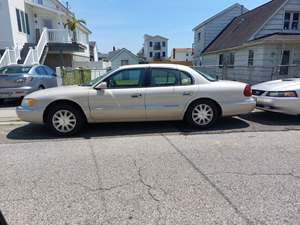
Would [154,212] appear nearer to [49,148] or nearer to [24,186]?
[24,186]

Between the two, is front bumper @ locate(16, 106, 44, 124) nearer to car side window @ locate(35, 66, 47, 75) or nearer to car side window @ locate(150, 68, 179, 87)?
car side window @ locate(150, 68, 179, 87)

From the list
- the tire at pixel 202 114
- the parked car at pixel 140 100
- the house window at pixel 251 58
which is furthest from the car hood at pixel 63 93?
the house window at pixel 251 58

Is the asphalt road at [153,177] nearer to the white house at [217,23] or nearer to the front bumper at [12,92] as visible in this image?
the front bumper at [12,92]

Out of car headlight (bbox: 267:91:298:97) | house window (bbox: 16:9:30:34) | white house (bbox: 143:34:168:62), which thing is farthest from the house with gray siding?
white house (bbox: 143:34:168:62)

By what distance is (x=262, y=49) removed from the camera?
14.0 m

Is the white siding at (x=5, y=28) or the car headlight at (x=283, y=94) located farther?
the white siding at (x=5, y=28)

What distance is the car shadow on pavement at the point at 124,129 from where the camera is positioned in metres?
5.14

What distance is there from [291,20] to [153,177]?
685 inches

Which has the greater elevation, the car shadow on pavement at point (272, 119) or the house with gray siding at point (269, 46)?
the house with gray siding at point (269, 46)

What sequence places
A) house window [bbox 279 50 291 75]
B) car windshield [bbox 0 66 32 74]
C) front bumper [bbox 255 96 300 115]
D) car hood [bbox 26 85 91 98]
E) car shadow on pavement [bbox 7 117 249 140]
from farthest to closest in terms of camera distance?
house window [bbox 279 50 291 75] < car windshield [bbox 0 66 32 74] < front bumper [bbox 255 96 300 115] < car shadow on pavement [bbox 7 117 249 140] < car hood [bbox 26 85 91 98]

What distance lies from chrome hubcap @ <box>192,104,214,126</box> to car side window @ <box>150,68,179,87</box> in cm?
81

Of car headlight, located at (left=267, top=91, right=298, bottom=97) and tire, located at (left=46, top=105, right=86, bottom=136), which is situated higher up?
car headlight, located at (left=267, top=91, right=298, bottom=97)

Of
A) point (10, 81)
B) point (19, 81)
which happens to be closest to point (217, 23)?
point (19, 81)

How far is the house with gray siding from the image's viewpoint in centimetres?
1358
